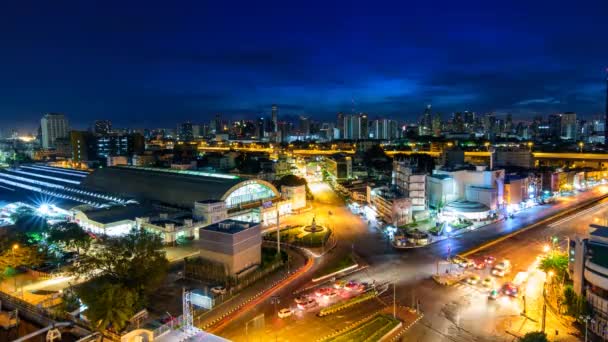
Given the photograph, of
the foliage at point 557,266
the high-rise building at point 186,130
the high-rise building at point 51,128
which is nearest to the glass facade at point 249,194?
the foliage at point 557,266

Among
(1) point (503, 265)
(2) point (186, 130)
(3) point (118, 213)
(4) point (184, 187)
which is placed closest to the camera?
(1) point (503, 265)

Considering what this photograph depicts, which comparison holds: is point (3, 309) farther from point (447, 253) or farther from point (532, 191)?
point (532, 191)

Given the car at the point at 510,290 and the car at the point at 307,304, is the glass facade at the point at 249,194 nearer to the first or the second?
the car at the point at 307,304

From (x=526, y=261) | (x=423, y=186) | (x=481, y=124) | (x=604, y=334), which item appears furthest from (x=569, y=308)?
(x=481, y=124)

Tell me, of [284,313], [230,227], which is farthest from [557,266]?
[230,227]

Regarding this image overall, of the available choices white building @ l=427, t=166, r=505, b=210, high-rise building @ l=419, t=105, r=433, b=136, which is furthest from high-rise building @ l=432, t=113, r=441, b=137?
white building @ l=427, t=166, r=505, b=210

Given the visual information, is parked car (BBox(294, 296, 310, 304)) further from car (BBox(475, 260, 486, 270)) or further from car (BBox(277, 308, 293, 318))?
car (BBox(475, 260, 486, 270))

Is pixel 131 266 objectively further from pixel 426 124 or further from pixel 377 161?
pixel 426 124
